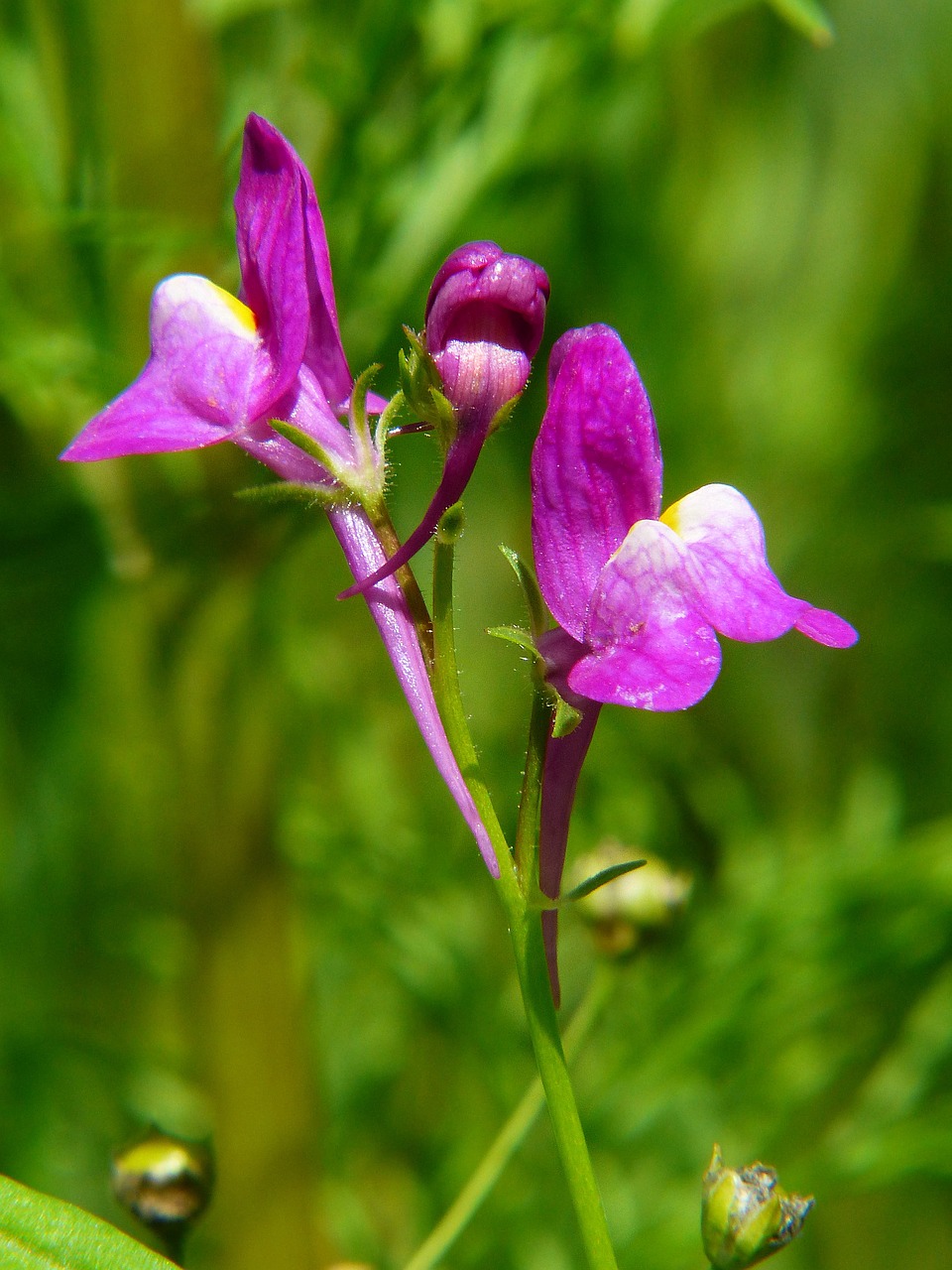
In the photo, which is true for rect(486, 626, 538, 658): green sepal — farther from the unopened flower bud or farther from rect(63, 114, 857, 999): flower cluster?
the unopened flower bud

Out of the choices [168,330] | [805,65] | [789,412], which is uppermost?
[168,330]

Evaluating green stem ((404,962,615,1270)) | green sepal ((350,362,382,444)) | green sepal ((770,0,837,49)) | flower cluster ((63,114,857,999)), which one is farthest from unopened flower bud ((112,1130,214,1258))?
green sepal ((770,0,837,49))

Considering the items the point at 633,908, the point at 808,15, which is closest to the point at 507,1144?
the point at 633,908

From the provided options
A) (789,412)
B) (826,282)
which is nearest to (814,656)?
(789,412)

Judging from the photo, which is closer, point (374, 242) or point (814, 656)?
point (374, 242)

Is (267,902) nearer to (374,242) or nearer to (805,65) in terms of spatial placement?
(374,242)

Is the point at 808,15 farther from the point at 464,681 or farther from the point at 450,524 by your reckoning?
the point at 464,681

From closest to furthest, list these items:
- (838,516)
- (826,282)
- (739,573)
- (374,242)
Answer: (739,573), (374,242), (838,516), (826,282)
